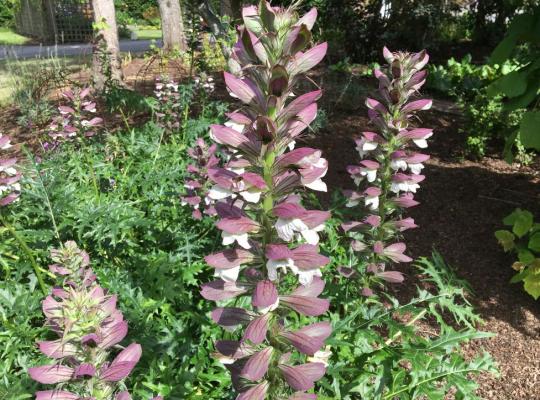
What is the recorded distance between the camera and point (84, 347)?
1150 mm

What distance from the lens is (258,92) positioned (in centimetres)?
120

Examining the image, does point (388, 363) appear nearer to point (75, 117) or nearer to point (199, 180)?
point (199, 180)

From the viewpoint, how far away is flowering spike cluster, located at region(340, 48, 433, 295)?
223 cm

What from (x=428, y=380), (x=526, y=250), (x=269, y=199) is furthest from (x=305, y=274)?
(x=526, y=250)

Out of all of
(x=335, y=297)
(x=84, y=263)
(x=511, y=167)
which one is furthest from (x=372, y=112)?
(x=511, y=167)

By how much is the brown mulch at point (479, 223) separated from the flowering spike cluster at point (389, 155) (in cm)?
120

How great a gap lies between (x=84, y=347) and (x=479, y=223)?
4.30 meters

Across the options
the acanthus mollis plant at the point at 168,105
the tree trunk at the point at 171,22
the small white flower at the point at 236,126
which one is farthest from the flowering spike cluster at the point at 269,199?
the tree trunk at the point at 171,22

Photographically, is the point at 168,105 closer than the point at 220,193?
No

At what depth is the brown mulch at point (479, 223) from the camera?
3.09 metres

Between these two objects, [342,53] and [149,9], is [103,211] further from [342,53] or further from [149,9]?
[149,9]

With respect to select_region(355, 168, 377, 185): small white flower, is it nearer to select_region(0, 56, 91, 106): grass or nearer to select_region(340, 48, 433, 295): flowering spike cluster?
select_region(340, 48, 433, 295): flowering spike cluster

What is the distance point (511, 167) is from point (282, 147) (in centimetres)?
543

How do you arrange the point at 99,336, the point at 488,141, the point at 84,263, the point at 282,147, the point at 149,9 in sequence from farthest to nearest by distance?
the point at 149,9 → the point at 488,141 → the point at 84,263 → the point at 282,147 → the point at 99,336
